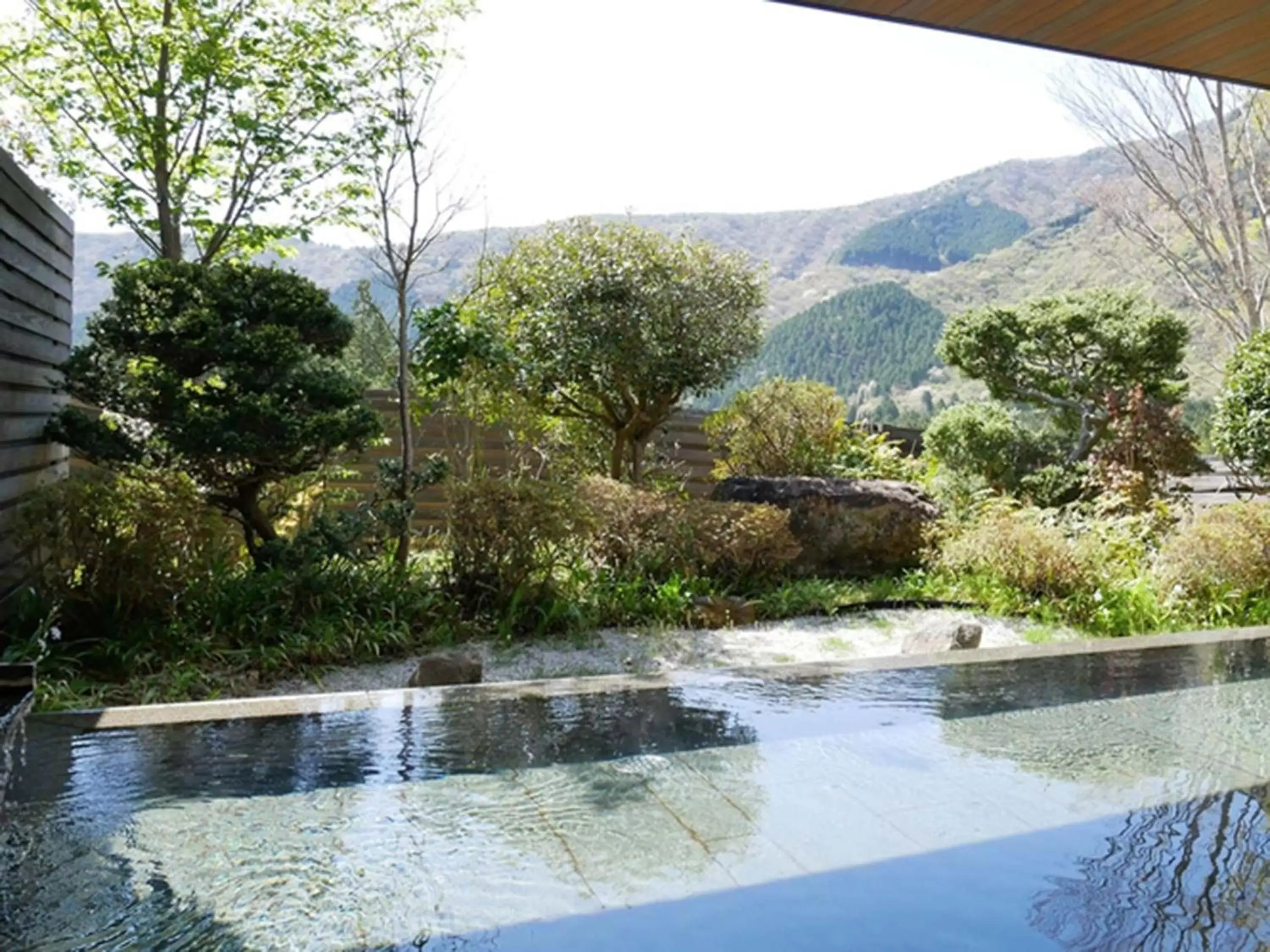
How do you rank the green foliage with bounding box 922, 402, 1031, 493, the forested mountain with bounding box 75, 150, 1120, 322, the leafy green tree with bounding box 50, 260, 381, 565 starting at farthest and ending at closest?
the forested mountain with bounding box 75, 150, 1120, 322
the green foliage with bounding box 922, 402, 1031, 493
the leafy green tree with bounding box 50, 260, 381, 565

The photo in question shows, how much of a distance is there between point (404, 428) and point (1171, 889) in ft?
16.8

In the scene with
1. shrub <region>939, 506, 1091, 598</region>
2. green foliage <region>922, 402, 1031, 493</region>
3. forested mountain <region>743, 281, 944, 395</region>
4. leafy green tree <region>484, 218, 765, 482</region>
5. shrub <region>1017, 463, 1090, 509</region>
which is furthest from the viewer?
forested mountain <region>743, 281, 944, 395</region>

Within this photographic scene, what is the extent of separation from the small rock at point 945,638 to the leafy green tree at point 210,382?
10.8 ft

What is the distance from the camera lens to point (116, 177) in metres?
7.22

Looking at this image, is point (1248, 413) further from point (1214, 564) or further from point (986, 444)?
point (986, 444)

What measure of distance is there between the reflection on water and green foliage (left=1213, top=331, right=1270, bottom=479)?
5.66m

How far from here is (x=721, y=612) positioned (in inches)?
243

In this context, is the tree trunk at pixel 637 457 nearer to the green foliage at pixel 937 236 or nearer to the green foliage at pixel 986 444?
the green foliage at pixel 986 444

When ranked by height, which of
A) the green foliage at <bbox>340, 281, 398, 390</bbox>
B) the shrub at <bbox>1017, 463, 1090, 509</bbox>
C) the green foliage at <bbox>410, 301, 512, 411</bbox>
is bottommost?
the shrub at <bbox>1017, 463, 1090, 509</bbox>

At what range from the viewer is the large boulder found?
24.7 ft

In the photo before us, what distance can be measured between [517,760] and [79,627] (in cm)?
284

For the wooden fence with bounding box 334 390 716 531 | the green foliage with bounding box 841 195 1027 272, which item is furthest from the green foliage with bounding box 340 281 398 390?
the green foliage with bounding box 841 195 1027 272

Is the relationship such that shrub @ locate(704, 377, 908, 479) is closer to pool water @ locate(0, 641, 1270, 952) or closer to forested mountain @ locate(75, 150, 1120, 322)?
pool water @ locate(0, 641, 1270, 952)

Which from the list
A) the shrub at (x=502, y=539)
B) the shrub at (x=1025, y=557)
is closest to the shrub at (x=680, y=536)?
the shrub at (x=502, y=539)
